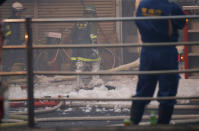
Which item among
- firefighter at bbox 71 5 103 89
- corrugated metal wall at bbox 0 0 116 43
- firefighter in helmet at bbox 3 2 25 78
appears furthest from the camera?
corrugated metal wall at bbox 0 0 116 43

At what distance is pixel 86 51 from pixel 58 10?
343 cm

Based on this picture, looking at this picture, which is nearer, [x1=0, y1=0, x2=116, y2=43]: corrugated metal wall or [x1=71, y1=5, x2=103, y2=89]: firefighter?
[x1=71, y1=5, x2=103, y2=89]: firefighter

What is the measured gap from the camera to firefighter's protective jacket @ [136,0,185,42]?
A: 4.43 m

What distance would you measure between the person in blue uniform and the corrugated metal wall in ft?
31.9

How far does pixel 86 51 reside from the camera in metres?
11.8

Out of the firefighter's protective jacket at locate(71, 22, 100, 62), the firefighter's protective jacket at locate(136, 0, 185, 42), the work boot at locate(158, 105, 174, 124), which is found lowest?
the work boot at locate(158, 105, 174, 124)

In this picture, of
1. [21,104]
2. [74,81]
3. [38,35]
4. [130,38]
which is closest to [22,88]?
[21,104]

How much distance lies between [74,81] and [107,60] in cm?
197

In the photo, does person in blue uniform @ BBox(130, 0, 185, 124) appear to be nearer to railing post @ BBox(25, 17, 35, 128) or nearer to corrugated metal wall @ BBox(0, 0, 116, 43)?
railing post @ BBox(25, 17, 35, 128)

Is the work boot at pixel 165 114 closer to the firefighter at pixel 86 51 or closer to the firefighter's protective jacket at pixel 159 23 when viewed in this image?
the firefighter's protective jacket at pixel 159 23

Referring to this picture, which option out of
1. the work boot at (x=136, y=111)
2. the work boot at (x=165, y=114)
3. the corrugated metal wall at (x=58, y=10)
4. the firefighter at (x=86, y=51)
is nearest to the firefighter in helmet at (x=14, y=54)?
the corrugated metal wall at (x=58, y=10)

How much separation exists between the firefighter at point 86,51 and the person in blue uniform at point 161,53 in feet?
18.6

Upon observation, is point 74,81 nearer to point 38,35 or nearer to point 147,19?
point 38,35

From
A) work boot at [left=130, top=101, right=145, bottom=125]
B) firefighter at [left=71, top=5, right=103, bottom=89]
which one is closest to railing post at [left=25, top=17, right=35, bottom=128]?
work boot at [left=130, top=101, right=145, bottom=125]
